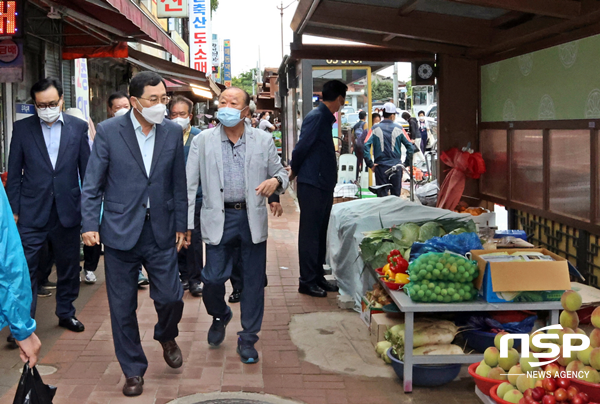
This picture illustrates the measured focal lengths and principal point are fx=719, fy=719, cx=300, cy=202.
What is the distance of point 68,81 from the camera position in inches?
484

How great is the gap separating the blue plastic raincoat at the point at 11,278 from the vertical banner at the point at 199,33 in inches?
1105

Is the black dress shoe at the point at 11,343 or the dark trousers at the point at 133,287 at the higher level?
the dark trousers at the point at 133,287

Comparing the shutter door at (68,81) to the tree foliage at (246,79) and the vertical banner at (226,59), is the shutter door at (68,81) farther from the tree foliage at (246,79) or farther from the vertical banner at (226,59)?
the tree foliage at (246,79)

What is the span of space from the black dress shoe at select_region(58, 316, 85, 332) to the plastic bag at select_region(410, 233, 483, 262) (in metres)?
2.92

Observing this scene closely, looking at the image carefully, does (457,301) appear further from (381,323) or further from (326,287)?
(326,287)

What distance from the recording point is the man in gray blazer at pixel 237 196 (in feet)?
17.5

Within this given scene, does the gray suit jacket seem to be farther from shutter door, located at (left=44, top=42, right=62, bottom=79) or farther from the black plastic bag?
shutter door, located at (left=44, top=42, right=62, bottom=79)

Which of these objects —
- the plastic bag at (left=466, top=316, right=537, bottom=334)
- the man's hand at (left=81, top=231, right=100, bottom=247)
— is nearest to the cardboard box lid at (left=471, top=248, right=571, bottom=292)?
the plastic bag at (left=466, top=316, right=537, bottom=334)

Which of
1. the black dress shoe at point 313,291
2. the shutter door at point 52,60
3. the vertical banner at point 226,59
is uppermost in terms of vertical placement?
the vertical banner at point 226,59

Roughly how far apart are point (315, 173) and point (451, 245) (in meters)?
2.31

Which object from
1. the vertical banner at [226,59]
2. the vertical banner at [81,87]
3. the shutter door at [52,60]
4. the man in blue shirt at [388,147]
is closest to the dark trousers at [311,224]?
the man in blue shirt at [388,147]

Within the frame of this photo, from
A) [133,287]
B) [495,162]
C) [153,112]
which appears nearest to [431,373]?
[133,287]

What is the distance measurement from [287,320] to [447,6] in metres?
3.59

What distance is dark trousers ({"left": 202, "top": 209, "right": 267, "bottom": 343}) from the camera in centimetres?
538
